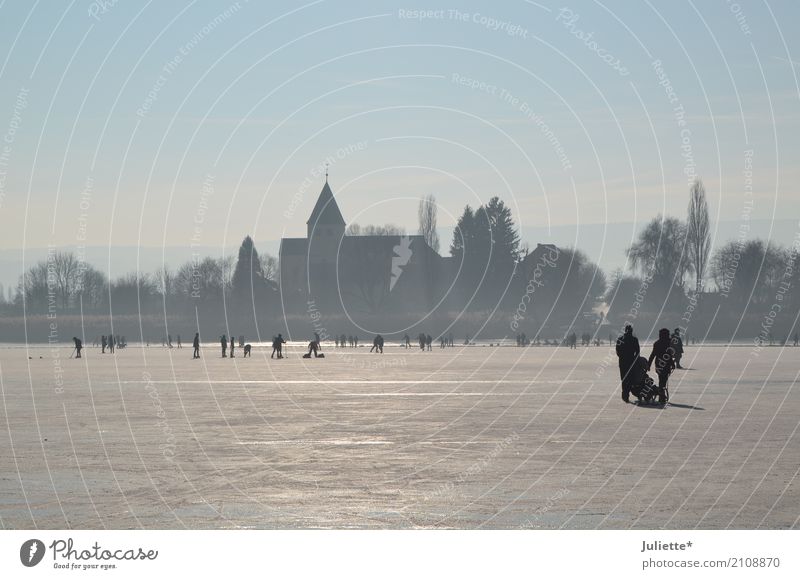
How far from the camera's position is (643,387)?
82.2ft

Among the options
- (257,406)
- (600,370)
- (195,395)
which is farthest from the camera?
(600,370)

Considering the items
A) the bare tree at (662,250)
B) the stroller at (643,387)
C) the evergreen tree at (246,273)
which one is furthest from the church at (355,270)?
the stroller at (643,387)

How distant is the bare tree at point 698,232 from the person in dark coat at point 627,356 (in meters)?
77.1

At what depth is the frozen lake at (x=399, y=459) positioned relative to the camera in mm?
10789

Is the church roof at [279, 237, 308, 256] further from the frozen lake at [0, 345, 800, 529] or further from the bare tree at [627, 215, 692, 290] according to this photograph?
the frozen lake at [0, 345, 800, 529]

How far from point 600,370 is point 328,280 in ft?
364

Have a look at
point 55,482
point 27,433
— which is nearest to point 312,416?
point 27,433

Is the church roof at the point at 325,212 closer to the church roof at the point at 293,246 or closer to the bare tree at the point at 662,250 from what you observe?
the church roof at the point at 293,246

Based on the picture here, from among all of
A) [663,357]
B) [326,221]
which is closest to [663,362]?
[663,357]

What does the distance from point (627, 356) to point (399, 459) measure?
11271 mm

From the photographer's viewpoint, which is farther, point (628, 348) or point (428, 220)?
point (428, 220)

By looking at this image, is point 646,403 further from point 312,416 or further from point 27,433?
point 27,433

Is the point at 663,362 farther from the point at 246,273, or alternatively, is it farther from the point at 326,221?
the point at 326,221

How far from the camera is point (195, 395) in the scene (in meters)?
28.1
